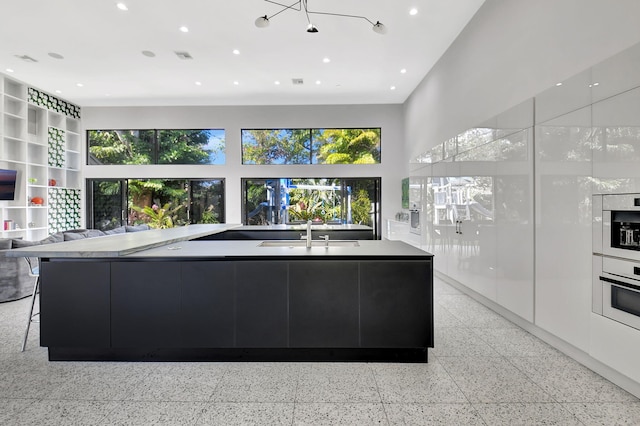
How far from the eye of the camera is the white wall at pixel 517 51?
7.69ft

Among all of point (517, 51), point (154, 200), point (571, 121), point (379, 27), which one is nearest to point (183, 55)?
point (379, 27)

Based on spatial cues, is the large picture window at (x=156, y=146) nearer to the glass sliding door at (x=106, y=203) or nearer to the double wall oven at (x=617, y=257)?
the glass sliding door at (x=106, y=203)

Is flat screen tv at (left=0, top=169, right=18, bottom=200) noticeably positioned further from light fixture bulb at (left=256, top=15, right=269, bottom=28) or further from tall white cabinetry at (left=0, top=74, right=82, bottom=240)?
light fixture bulb at (left=256, top=15, right=269, bottom=28)

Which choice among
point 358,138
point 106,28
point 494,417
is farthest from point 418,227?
point 106,28

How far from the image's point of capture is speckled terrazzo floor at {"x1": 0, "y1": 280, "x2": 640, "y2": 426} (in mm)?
1897

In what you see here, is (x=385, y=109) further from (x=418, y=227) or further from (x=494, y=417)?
(x=494, y=417)

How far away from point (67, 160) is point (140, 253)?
286 inches

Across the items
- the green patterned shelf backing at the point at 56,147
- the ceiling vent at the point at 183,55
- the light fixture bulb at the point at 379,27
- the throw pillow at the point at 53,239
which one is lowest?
the throw pillow at the point at 53,239

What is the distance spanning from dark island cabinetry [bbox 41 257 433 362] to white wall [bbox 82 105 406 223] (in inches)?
228

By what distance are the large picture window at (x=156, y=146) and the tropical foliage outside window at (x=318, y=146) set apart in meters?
1.17

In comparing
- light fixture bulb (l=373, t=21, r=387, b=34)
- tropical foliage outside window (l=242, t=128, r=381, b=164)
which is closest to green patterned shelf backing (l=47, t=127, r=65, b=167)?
tropical foliage outside window (l=242, t=128, r=381, b=164)

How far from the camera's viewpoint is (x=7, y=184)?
6129 mm

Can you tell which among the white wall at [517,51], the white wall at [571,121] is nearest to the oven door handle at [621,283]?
the white wall at [571,121]

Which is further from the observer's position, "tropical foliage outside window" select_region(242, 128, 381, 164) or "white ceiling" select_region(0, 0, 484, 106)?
"tropical foliage outside window" select_region(242, 128, 381, 164)
